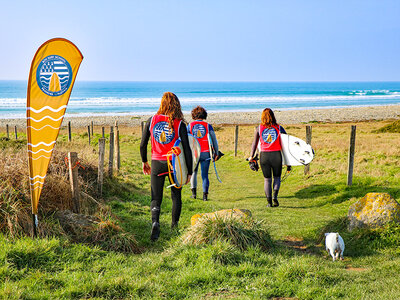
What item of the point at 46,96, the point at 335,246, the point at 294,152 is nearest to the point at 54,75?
the point at 46,96

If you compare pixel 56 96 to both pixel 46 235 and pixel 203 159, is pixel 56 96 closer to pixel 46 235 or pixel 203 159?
pixel 46 235

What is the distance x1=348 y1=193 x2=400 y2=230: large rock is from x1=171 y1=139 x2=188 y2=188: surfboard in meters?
2.62

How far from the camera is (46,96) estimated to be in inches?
194

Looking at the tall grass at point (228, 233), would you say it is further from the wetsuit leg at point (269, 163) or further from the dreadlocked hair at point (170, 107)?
the wetsuit leg at point (269, 163)

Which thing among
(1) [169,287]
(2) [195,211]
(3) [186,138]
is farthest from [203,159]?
(1) [169,287]

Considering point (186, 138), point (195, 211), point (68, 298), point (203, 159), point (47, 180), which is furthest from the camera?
point (203, 159)

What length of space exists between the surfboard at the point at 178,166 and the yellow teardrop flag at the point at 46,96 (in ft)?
5.22

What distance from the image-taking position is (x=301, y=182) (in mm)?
10977

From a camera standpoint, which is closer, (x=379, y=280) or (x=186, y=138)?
(x=379, y=280)

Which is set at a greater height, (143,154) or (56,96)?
(56,96)

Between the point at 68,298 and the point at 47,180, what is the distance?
304cm

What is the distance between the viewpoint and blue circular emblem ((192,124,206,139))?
898 centimetres

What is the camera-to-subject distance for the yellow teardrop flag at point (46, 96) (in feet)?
15.8

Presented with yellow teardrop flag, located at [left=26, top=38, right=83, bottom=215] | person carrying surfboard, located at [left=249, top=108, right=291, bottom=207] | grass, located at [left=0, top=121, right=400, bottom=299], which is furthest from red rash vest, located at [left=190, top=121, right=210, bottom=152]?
yellow teardrop flag, located at [left=26, top=38, right=83, bottom=215]
